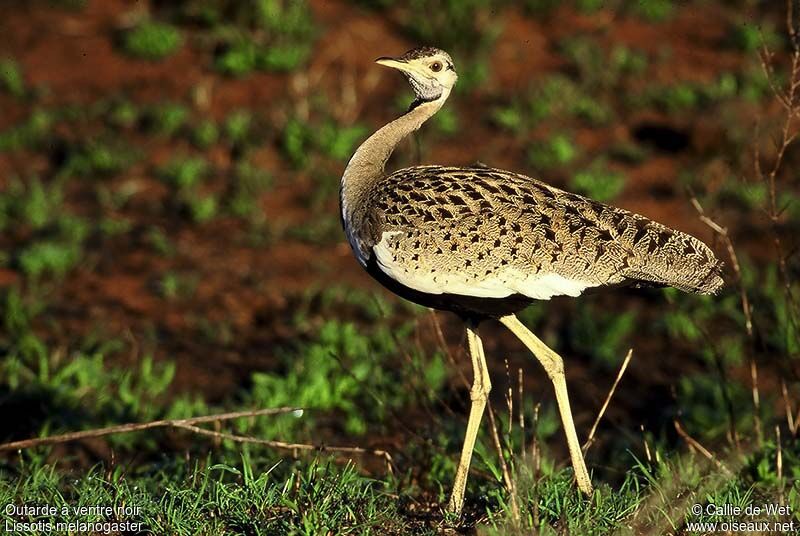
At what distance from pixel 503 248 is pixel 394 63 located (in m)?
0.95

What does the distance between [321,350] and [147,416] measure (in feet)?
3.28

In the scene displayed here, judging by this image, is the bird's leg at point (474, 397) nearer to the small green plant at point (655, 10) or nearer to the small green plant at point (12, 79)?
the small green plant at point (12, 79)

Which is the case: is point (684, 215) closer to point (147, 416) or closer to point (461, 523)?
point (147, 416)

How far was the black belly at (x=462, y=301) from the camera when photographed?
167 inches

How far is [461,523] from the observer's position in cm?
411

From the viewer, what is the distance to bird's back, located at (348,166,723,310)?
4.18 meters

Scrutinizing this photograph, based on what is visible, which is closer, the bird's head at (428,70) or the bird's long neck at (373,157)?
the bird's long neck at (373,157)

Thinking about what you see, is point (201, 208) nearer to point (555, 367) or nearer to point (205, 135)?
point (205, 135)

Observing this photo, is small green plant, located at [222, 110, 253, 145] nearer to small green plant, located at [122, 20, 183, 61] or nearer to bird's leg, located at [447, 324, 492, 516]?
small green plant, located at [122, 20, 183, 61]

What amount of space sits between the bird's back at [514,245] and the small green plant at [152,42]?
5678mm

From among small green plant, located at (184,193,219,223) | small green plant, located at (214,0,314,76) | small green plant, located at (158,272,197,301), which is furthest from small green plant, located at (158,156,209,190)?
small green plant, located at (214,0,314,76)

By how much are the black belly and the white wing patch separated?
0.03 metres

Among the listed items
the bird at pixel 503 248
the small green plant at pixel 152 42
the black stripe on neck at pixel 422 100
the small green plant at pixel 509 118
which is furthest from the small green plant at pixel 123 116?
the bird at pixel 503 248

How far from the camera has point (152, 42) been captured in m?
9.66
